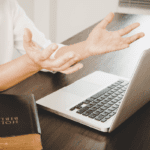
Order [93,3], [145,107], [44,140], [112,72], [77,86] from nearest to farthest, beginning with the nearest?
[44,140]
[145,107]
[77,86]
[112,72]
[93,3]

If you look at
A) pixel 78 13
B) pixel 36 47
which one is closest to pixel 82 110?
pixel 36 47

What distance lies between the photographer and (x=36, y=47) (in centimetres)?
75

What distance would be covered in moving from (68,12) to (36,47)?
125 inches

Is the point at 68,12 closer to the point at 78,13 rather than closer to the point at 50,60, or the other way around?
the point at 78,13

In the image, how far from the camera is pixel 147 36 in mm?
1595

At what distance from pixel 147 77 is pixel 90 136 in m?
0.23

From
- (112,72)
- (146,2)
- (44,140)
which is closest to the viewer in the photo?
(44,140)

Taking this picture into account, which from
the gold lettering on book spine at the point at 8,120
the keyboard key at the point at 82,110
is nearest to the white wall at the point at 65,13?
the keyboard key at the point at 82,110

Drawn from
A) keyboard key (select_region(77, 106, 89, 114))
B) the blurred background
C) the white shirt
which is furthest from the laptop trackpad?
the blurred background

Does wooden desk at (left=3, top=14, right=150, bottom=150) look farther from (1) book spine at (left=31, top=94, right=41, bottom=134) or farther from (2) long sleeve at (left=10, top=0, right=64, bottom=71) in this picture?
(2) long sleeve at (left=10, top=0, right=64, bottom=71)

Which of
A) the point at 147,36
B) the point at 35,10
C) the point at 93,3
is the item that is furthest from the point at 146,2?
the point at 147,36

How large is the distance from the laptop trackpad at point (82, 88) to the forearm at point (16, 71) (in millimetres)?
159

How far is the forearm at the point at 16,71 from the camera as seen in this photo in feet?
2.56

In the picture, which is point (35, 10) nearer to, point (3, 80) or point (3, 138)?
point (3, 80)
